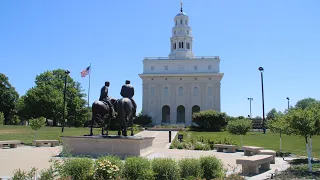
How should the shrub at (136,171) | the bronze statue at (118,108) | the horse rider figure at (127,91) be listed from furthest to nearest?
the horse rider figure at (127,91) → the bronze statue at (118,108) → the shrub at (136,171)

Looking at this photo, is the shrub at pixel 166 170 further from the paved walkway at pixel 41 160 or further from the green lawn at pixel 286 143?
the green lawn at pixel 286 143

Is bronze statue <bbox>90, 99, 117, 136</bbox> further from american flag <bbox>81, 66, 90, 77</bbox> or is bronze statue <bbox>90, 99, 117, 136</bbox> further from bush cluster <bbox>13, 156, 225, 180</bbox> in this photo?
american flag <bbox>81, 66, 90, 77</bbox>

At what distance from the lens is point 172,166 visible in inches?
378

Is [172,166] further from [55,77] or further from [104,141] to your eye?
[55,77]

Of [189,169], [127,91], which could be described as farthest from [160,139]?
[189,169]

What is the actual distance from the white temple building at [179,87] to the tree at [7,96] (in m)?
32.6

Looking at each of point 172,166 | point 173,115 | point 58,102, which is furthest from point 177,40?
point 172,166

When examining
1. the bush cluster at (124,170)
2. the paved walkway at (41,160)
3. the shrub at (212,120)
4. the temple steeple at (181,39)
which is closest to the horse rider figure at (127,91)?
the paved walkway at (41,160)

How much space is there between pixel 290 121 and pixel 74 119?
65802 mm

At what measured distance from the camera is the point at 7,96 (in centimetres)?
7819

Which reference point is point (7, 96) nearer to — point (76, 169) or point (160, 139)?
point (160, 139)

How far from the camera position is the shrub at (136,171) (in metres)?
9.02

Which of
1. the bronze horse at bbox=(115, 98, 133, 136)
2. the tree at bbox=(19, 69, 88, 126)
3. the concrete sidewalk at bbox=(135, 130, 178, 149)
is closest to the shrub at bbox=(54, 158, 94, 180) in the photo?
the bronze horse at bbox=(115, 98, 133, 136)

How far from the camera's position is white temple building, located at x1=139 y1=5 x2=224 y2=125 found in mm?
77375
